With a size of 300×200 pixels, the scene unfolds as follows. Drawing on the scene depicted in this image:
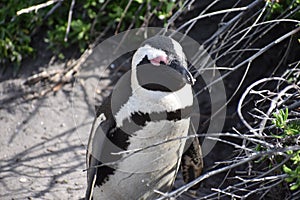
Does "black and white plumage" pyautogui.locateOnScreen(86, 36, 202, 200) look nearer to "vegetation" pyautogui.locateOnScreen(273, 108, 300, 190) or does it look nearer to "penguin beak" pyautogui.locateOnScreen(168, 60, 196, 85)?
"penguin beak" pyautogui.locateOnScreen(168, 60, 196, 85)

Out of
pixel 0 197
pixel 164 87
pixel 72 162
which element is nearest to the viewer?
pixel 164 87

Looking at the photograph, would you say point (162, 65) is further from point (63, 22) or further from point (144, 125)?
point (63, 22)

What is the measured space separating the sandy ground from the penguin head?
3.20 ft

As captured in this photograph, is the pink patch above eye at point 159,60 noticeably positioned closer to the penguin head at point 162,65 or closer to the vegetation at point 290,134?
the penguin head at point 162,65

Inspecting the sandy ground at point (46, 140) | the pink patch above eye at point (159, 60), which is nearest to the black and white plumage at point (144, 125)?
the pink patch above eye at point (159, 60)

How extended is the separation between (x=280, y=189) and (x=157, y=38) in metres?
0.89

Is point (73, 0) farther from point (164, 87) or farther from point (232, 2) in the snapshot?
point (164, 87)

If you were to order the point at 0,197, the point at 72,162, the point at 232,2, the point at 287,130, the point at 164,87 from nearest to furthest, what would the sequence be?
the point at 287,130 → the point at 164,87 → the point at 0,197 → the point at 72,162 → the point at 232,2

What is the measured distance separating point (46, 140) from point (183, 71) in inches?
57.7

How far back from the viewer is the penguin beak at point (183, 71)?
7.24ft

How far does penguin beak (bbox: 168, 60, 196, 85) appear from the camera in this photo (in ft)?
→ 7.24

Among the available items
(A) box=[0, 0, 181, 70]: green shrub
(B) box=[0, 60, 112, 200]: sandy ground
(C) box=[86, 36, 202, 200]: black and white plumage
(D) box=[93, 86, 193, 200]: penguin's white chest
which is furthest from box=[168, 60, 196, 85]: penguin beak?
(A) box=[0, 0, 181, 70]: green shrub

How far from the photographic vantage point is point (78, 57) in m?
3.93

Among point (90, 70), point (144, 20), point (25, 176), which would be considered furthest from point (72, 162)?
point (144, 20)
